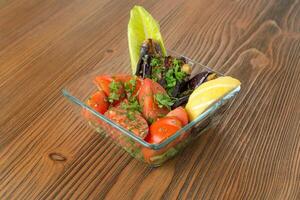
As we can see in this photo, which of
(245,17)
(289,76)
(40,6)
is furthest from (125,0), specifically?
(289,76)

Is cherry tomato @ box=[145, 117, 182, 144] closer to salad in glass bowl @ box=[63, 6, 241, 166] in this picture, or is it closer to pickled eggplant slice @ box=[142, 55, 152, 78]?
salad in glass bowl @ box=[63, 6, 241, 166]

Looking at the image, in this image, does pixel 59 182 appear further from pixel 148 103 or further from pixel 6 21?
pixel 6 21

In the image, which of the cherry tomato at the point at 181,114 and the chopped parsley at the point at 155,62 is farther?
the chopped parsley at the point at 155,62

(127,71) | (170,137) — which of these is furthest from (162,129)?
(127,71)

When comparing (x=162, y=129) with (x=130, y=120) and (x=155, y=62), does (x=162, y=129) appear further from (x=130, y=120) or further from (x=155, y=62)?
(x=155, y=62)

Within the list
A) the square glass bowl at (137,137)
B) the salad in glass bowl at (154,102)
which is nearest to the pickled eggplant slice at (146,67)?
the salad in glass bowl at (154,102)

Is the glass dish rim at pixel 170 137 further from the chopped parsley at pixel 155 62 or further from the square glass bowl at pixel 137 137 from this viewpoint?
the chopped parsley at pixel 155 62
